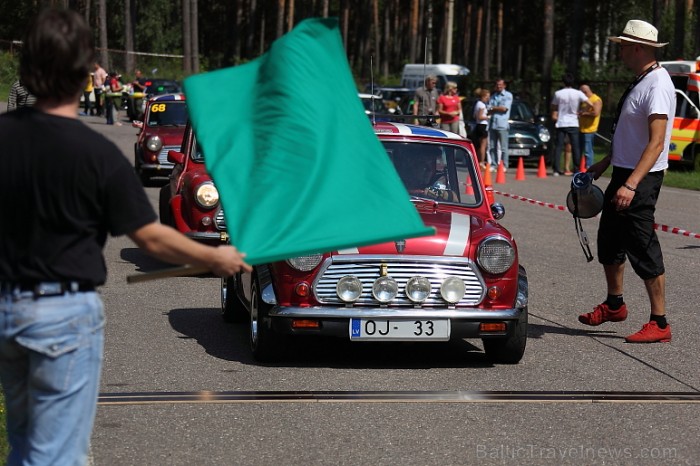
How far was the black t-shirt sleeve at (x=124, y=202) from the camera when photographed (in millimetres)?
3607

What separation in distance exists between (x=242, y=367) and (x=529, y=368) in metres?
1.76

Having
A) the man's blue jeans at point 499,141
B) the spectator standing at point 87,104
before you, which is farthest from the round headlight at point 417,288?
the spectator standing at point 87,104

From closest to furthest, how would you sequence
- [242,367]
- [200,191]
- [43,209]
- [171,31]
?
[43,209], [242,367], [200,191], [171,31]

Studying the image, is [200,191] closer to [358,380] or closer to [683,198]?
[358,380]

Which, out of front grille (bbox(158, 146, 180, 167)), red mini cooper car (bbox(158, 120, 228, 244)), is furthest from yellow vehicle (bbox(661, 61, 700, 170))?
red mini cooper car (bbox(158, 120, 228, 244))

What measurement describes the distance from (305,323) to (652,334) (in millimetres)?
2531

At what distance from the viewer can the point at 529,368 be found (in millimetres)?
7859

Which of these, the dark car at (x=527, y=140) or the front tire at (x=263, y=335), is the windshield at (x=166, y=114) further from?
the front tire at (x=263, y=335)

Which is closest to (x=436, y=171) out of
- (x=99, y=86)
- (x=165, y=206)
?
(x=165, y=206)

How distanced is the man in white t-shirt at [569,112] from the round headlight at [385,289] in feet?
56.3

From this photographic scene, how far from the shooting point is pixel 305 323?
7520 millimetres

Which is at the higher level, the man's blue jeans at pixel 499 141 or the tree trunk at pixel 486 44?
the tree trunk at pixel 486 44

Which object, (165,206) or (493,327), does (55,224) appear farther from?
(165,206)

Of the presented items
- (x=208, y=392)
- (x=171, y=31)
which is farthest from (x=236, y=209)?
(x=171, y=31)
